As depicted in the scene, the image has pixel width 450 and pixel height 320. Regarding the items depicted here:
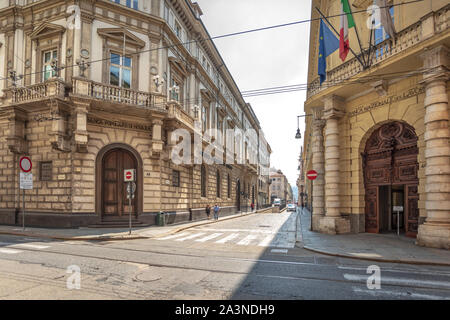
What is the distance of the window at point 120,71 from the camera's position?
61.6ft

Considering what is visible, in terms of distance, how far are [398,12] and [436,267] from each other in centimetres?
1128

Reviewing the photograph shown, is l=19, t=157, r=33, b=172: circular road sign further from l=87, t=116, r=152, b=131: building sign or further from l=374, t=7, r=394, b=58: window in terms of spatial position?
l=374, t=7, r=394, b=58: window

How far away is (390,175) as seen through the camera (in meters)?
14.4

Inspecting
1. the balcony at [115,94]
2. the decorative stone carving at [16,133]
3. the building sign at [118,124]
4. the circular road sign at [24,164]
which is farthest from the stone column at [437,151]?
the decorative stone carving at [16,133]

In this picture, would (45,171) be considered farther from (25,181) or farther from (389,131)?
(389,131)

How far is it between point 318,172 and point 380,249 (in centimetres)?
723

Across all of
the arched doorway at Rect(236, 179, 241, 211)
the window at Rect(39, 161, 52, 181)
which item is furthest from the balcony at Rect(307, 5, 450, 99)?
the arched doorway at Rect(236, 179, 241, 211)

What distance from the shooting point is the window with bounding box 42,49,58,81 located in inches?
727

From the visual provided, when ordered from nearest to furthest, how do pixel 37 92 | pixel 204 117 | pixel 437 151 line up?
pixel 437 151 < pixel 37 92 < pixel 204 117

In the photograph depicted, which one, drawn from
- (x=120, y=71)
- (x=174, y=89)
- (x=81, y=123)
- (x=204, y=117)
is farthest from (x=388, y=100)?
(x=204, y=117)

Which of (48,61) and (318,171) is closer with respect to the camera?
(318,171)

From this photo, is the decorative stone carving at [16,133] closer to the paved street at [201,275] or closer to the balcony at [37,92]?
the balcony at [37,92]

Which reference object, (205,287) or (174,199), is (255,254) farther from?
(174,199)

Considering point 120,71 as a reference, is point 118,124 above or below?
below
